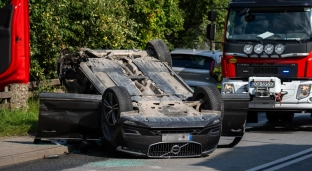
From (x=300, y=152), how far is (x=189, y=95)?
2.16 m

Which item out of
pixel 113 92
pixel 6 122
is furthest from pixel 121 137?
pixel 6 122

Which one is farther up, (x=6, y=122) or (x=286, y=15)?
(x=286, y=15)

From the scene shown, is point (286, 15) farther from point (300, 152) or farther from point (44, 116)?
point (44, 116)

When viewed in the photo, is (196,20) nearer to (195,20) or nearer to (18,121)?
(195,20)

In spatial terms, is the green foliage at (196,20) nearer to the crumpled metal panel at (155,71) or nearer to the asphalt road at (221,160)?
the crumpled metal panel at (155,71)

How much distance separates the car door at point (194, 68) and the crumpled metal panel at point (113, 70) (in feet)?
21.6

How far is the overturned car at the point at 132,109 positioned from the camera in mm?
12484

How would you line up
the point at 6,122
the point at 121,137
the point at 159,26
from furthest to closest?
the point at 159,26 < the point at 6,122 < the point at 121,137

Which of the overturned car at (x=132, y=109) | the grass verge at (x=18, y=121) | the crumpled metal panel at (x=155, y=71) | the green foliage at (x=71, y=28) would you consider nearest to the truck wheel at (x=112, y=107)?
the overturned car at (x=132, y=109)

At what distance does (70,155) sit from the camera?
518 inches

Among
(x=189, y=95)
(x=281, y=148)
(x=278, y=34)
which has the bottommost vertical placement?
(x=281, y=148)

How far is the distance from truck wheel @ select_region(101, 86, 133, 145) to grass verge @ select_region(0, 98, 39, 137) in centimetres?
262

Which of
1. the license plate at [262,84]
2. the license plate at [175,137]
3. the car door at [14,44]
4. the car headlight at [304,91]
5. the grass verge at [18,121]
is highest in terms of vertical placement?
the car door at [14,44]

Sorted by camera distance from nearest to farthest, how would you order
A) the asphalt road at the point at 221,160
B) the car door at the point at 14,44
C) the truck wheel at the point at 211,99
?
1. the car door at the point at 14,44
2. the asphalt road at the point at 221,160
3. the truck wheel at the point at 211,99
